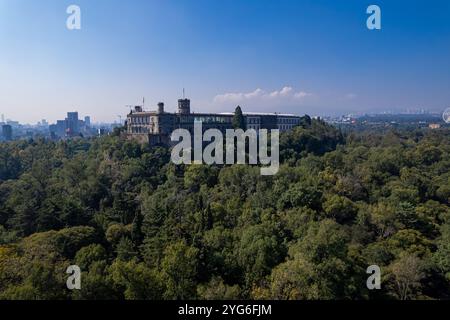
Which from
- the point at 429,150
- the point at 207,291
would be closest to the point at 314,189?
the point at 207,291

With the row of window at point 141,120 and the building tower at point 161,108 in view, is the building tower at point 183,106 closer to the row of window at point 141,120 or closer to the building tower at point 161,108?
the building tower at point 161,108

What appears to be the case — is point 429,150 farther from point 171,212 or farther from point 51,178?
point 51,178

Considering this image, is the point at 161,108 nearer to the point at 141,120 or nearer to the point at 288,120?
the point at 141,120

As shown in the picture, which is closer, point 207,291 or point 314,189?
point 207,291

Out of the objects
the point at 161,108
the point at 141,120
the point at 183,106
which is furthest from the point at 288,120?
the point at 141,120

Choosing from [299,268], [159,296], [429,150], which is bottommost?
[159,296]

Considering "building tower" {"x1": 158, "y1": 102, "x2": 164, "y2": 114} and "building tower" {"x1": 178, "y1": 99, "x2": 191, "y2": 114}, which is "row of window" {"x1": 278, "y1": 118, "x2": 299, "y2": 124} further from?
"building tower" {"x1": 158, "y1": 102, "x2": 164, "y2": 114}

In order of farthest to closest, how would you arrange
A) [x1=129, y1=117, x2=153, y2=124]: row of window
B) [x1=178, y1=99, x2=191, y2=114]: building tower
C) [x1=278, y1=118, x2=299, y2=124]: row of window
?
[x1=278, y1=118, x2=299, y2=124]: row of window < [x1=178, y1=99, x2=191, y2=114]: building tower < [x1=129, y1=117, x2=153, y2=124]: row of window

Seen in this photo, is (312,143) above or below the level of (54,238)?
above

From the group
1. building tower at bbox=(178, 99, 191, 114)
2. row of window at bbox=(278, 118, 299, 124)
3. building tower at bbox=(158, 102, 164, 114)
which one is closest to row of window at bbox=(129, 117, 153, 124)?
building tower at bbox=(158, 102, 164, 114)
